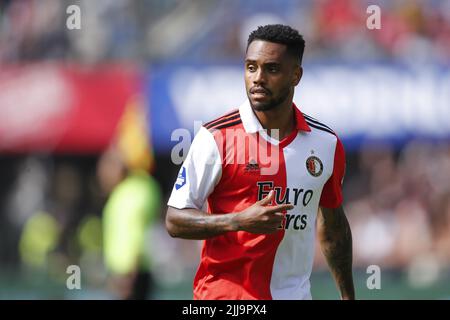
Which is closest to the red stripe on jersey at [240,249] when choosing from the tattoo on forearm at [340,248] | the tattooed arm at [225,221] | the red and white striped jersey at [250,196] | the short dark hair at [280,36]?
the red and white striped jersey at [250,196]

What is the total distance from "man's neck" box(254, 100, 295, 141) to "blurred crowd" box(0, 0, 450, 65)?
11.6 metres

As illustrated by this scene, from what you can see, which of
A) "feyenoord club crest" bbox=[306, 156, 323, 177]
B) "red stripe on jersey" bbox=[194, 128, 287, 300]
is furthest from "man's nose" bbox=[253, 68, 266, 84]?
"feyenoord club crest" bbox=[306, 156, 323, 177]

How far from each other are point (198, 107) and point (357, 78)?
9.29ft

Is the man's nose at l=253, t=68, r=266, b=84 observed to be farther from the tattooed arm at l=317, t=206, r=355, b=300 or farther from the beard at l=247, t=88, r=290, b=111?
the tattooed arm at l=317, t=206, r=355, b=300

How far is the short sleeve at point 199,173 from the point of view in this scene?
625 centimetres

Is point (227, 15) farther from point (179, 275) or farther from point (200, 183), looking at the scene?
point (200, 183)

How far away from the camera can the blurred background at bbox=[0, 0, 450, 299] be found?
58.6ft

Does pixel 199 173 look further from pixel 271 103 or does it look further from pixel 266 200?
pixel 271 103

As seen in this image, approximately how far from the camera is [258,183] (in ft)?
20.9

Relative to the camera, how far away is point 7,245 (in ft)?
63.7

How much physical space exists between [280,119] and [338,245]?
0.94 meters

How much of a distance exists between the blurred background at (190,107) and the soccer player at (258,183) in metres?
10.4

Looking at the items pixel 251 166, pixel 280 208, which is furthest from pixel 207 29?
pixel 280 208

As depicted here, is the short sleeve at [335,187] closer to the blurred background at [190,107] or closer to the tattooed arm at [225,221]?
the tattooed arm at [225,221]
